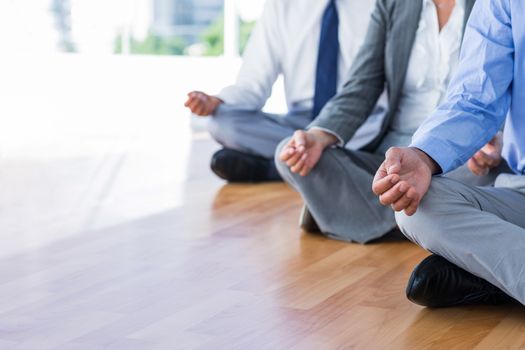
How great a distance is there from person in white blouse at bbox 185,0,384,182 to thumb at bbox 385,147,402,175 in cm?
165

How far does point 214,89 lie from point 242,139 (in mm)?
4315

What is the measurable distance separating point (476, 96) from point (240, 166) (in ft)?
5.73

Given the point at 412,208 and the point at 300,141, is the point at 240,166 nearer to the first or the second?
the point at 300,141

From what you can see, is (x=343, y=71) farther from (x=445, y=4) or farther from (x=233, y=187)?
(x=445, y=4)

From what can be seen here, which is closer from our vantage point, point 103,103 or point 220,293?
point 220,293

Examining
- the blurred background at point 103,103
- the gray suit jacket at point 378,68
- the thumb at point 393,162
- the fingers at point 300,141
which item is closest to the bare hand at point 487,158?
the gray suit jacket at point 378,68

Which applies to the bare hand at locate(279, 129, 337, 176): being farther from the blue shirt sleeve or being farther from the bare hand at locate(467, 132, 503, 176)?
the blue shirt sleeve

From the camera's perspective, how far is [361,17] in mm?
3389

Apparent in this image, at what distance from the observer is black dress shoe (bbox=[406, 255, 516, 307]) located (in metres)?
1.88

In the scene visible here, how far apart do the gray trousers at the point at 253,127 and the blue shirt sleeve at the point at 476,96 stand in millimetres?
1688

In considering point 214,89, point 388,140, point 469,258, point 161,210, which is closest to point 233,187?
point 161,210

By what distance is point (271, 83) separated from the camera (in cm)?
366

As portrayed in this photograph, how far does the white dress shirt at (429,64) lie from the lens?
2.65 meters

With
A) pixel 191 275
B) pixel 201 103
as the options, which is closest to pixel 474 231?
pixel 191 275
